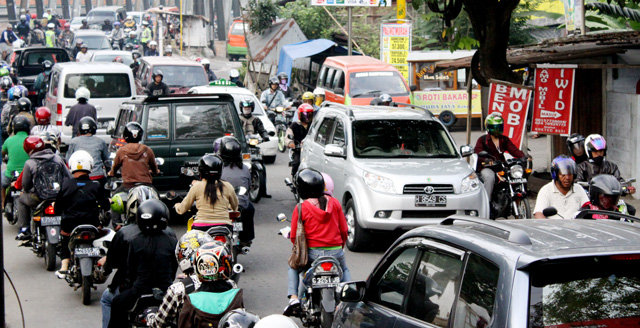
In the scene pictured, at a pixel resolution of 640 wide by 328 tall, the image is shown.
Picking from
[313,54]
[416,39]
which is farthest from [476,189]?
[416,39]

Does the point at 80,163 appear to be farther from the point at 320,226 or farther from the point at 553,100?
the point at 553,100

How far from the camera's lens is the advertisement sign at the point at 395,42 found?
25.1m

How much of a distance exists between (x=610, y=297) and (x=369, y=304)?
168 centimetres

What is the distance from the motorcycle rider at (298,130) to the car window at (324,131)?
1.48m

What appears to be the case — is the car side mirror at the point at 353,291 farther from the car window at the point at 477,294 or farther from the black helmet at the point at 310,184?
the black helmet at the point at 310,184

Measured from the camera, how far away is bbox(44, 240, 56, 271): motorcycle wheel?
10109 mm

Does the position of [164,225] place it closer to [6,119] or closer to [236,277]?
[236,277]

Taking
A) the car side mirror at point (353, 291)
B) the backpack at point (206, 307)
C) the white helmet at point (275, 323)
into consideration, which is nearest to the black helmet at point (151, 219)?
the backpack at point (206, 307)

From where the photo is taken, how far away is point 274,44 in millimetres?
31562

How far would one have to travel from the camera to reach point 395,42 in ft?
82.8

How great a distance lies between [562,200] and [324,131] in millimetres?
5091

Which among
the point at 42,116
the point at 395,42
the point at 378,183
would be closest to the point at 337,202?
the point at 378,183

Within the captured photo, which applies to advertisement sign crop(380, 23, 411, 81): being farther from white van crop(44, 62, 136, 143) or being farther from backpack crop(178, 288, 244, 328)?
→ backpack crop(178, 288, 244, 328)

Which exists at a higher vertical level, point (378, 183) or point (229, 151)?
point (229, 151)
